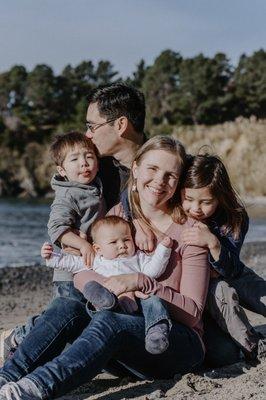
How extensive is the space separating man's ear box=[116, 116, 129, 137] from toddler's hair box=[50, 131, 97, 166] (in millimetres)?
363

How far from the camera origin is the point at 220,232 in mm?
4211

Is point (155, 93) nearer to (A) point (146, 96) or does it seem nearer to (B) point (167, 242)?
(A) point (146, 96)

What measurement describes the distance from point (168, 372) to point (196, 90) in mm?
62499

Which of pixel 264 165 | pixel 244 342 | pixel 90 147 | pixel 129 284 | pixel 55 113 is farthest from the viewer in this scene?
pixel 55 113

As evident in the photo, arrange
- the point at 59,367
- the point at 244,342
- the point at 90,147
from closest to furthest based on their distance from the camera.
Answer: the point at 59,367
the point at 244,342
the point at 90,147

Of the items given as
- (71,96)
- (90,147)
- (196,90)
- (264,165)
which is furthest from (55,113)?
(90,147)

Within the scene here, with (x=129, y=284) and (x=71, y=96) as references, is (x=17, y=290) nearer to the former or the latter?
(x=129, y=284)

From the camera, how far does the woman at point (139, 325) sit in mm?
3561

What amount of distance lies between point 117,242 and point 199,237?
0.48 metres

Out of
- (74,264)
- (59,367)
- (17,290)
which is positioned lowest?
(17,290)

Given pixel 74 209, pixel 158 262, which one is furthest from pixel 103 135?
pixel 158 262

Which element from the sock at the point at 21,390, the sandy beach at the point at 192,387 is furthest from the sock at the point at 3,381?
the sandy beach at the point at 192,387

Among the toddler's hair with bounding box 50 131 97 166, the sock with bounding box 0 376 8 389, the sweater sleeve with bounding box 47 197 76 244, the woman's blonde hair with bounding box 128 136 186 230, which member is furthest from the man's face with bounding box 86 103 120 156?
the sock with bounding box 0 376 8 389

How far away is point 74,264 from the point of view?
13.7 feet
